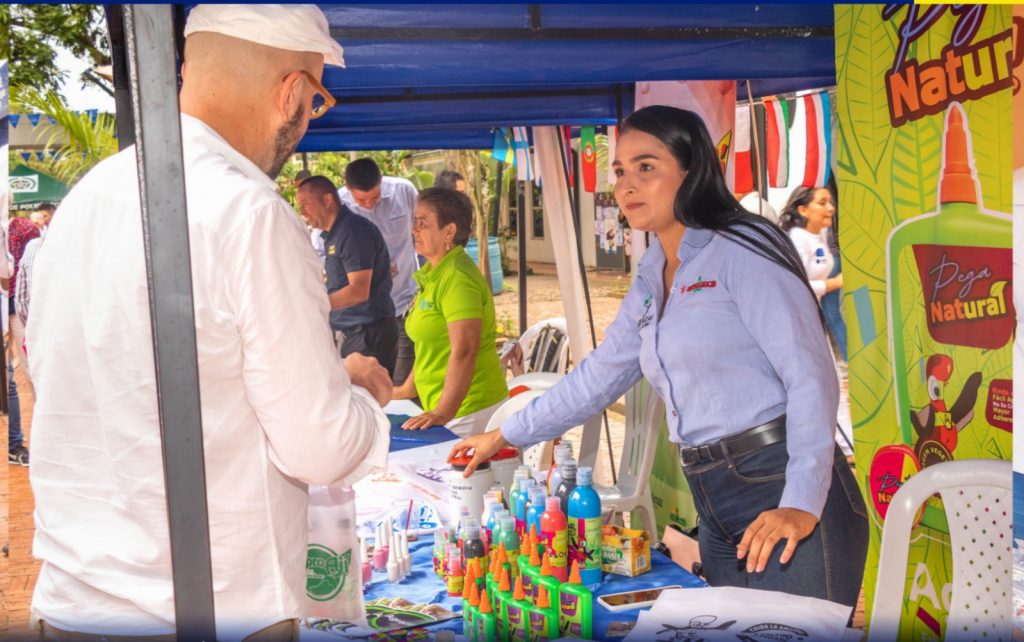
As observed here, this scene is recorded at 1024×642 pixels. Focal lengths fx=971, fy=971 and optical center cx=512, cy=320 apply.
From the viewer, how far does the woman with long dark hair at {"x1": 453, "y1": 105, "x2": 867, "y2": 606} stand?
201 centimetres

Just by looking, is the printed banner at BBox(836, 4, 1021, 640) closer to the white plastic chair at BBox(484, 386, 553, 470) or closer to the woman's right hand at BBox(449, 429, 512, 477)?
the woman's right hand at BBox(449, 429, 512, 477)

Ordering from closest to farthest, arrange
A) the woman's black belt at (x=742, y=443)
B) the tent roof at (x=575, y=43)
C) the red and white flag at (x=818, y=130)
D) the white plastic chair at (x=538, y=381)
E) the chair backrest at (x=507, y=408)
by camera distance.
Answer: the woman's black belt at (x=742, y=443) → the tent roof at (x=575, y=43) → the chair backrest at (x=507, y=408) → the white plastic chair at (x=538, y=381) → the red and white flag at (x=818, y=130)

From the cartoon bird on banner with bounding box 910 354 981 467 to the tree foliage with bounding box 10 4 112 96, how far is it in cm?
184

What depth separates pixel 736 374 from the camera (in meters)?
2.12

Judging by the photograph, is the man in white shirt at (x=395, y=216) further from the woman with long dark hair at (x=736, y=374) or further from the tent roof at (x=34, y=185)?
the tent roof at (x=34, y=185)

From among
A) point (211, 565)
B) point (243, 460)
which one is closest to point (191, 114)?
point (243, 460)

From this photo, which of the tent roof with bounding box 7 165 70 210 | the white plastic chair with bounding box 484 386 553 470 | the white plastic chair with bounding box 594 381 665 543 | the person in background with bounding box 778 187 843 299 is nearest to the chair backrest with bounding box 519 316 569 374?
the person in background with bounding box 778 187 843 299

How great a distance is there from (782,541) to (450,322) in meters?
1.98

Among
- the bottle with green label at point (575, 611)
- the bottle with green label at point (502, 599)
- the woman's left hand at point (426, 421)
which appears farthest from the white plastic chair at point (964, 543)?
the woman's left hand at point (426, 421)

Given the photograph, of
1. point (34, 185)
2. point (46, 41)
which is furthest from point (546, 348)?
point (46, 41)

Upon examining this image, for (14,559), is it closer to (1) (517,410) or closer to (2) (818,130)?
(1) (517,410)

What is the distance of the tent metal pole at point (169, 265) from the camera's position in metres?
1.17

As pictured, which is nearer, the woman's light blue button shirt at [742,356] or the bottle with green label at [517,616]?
the bottle with green label at [517,616]

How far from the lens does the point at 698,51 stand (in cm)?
249
